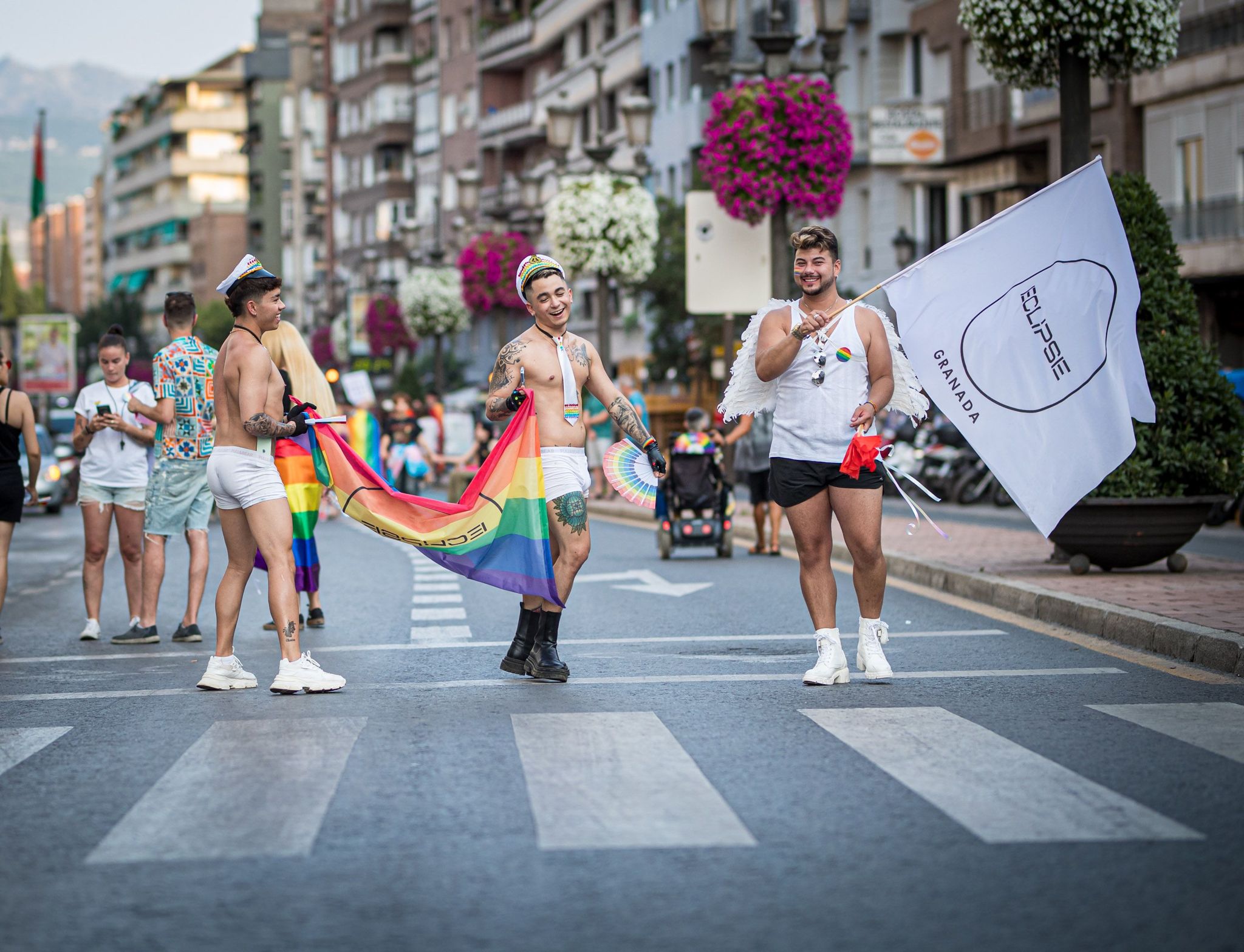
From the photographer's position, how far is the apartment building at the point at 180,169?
157625mm

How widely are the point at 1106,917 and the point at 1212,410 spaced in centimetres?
1019

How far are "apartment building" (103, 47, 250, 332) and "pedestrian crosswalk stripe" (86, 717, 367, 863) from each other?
479 ft

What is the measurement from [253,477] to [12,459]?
386 cm

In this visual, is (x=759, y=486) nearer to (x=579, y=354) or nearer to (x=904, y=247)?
(x=579, y=354)

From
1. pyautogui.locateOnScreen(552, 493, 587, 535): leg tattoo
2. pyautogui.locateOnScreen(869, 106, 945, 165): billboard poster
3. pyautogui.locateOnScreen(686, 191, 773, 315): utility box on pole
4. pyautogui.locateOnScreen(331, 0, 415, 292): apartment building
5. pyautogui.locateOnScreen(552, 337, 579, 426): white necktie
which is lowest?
pyautogui.locateOnScreen(552, 493, 587, 535): leg tattoo

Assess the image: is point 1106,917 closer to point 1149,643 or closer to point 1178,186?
point 1149,643

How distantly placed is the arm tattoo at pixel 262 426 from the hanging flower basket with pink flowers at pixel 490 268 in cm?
5002

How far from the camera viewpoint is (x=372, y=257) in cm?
8475

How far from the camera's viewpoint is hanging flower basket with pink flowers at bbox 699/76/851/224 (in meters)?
27.7

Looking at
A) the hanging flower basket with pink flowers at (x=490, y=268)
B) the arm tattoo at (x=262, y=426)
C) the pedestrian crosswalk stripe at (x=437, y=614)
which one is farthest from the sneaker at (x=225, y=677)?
the hanging flower basket with pink flowers at (x=490, y=268)

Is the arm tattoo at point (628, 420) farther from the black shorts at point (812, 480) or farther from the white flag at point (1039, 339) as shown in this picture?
the white flag at point (1039, 339)

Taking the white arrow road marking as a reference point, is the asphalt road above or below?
above

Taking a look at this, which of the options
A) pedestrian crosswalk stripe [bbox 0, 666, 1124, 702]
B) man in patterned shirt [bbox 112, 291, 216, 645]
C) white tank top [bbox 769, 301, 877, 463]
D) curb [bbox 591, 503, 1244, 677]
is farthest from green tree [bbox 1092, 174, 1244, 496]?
man in patterned shirt [bbox 112, 291, 216, 645]

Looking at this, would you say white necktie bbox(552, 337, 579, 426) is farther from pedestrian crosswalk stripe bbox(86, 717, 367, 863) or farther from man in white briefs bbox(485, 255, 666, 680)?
pedestrian crosswalk stripe bbox(86, 717, 367, 863)
